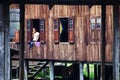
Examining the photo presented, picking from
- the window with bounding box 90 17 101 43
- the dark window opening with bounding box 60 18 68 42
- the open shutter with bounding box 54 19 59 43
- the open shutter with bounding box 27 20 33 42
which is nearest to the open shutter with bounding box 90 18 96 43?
the window with bounding box 90 17 101 43

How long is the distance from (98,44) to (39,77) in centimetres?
765

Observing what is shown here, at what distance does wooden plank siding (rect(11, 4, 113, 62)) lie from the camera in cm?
2759

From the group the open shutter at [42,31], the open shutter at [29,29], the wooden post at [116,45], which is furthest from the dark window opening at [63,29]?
the wooden post at [116,45]

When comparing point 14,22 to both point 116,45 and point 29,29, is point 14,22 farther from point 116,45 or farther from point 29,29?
point 116,45

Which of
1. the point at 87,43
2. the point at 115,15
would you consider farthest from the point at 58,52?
the point at 115,15

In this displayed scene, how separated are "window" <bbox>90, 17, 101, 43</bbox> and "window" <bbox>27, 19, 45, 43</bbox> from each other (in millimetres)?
3515

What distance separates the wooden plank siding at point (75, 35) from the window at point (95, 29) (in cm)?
19

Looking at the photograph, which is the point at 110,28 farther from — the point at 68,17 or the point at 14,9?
the point at 14,9

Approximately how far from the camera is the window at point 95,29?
27.6 m

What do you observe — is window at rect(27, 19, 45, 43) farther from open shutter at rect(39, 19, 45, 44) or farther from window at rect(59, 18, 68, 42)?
window at rect(59, 18, 68, 42)

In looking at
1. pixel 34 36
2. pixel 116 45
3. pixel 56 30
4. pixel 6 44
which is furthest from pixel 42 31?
pixel 6 44

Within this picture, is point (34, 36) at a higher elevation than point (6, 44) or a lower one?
higher

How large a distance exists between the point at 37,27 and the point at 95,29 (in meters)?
5.27

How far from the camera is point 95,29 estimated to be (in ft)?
90.8
